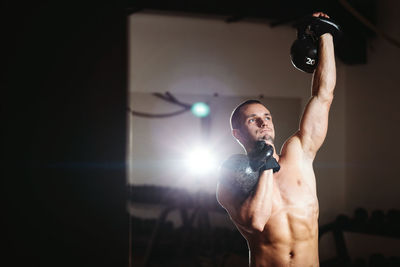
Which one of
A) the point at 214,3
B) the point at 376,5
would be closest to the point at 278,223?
the point at 214,3

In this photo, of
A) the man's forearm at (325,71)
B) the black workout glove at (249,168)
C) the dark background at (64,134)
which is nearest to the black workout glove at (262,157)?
the black workout glove at (249,168)

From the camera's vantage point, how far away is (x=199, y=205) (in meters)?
4.65

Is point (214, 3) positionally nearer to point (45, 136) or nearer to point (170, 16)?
point (170, 16)

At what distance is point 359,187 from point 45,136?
4.86 meters

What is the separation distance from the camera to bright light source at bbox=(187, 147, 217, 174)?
5062 mm

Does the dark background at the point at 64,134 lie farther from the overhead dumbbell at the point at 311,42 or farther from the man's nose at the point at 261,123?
the overhead dumbbell at the point at 311,42

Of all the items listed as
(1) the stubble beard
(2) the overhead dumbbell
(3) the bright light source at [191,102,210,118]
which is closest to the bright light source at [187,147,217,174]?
(3) the bright light source at [191,102,210,118]

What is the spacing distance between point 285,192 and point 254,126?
0.26m

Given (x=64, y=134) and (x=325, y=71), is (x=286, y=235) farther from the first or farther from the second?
(x=64, y=134)

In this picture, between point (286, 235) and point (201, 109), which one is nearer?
point (286, 235)

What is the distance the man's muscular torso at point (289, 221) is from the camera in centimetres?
157

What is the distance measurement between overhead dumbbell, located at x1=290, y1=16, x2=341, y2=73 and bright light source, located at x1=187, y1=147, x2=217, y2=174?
3.39 metres

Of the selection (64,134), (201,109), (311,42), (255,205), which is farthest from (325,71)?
(201,109)

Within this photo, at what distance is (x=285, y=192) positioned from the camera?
62.9 inches
